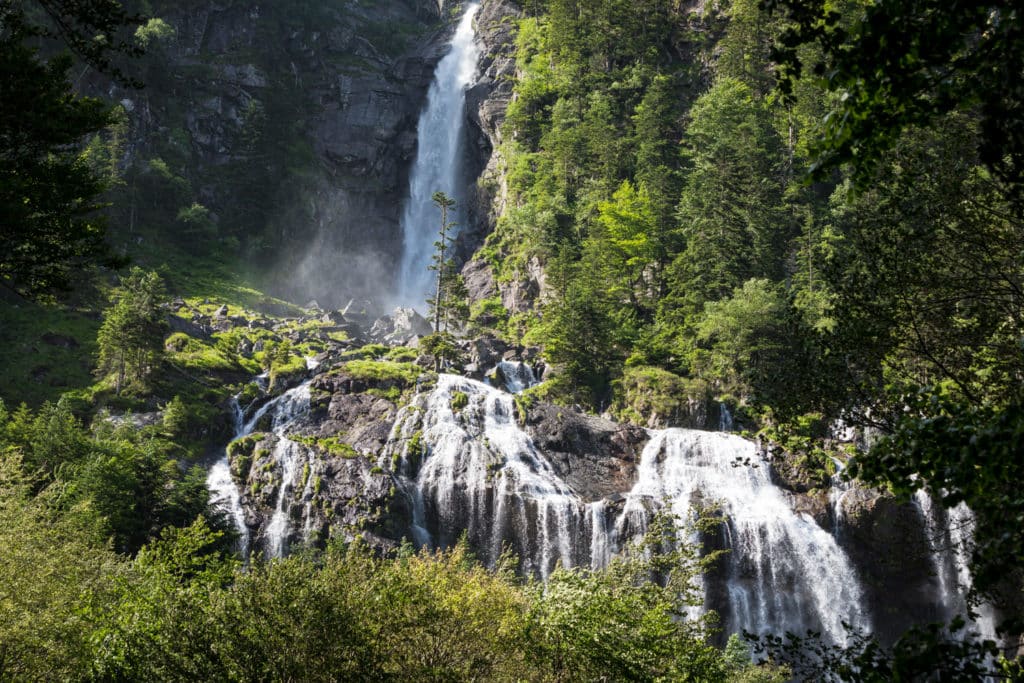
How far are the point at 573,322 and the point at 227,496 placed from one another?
23.7 meters

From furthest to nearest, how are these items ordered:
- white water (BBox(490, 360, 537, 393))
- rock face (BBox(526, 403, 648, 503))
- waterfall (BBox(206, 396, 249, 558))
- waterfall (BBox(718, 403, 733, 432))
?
white water (BBox(490, 360, 537, 393))
waterfall (BBox(718, 403, 733, 432))
rock face (BBox(526, 403, 648, 503))
waterfall (BBox(206, 396, 249, 558))

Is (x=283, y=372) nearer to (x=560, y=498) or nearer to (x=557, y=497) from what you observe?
(x=557, y=497)

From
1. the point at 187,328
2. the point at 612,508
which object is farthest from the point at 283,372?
the point at 612,508

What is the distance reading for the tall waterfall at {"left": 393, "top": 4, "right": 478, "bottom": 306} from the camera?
77.7m

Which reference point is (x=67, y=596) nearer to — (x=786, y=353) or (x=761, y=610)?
(x=786, y=353)

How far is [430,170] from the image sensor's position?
3159 inches

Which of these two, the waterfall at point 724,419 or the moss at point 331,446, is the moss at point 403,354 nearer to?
the moss at point 331,446

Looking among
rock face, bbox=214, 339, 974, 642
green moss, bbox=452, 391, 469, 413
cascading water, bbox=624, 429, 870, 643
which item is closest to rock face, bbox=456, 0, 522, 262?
green moss, bbox=452, 391, 469, 413

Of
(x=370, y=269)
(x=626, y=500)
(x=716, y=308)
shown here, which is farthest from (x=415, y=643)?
(x=370, y=269)

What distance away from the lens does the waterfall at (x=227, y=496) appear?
31.4m

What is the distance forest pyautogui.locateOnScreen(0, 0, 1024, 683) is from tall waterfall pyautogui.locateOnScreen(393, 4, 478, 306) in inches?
372

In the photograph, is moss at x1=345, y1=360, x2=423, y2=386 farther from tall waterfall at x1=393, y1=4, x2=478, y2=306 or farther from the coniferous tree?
tall waterfall at x1=393, y1=4, x2=478, y2=306

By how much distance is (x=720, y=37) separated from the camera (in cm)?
6362

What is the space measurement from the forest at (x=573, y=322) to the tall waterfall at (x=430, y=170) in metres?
9.44
